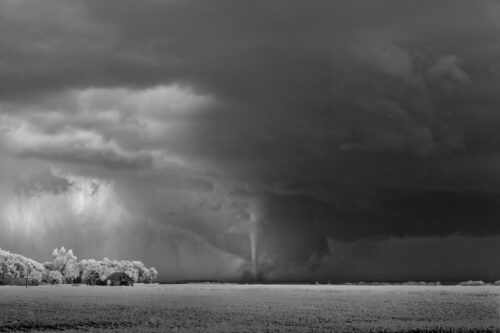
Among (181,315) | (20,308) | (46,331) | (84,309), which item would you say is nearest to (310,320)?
(181,315)

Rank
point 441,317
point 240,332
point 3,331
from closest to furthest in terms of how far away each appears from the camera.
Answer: point 240,332 < point 3,331 < point 441,317

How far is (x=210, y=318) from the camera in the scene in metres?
62.4

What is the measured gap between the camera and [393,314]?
67.1 m

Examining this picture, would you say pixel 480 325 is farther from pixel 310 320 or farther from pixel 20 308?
pixel 20 308

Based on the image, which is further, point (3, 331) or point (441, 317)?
point (441, 317)

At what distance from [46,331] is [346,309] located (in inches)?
1435

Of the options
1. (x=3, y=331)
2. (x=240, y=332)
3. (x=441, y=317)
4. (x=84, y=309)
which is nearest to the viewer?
(x=240, y=332)

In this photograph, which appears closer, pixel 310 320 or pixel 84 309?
pixel 310 320

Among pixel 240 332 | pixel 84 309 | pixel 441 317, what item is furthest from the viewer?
pixel 84 309

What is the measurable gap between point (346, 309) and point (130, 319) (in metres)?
27.2

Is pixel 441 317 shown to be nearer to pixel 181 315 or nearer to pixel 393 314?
pixel 393 314

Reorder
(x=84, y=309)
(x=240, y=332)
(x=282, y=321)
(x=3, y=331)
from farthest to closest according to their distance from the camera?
1. (x=84, y=309)
2. (x=282, y=321)
3. (x=3, y=331)
4. (x=240, y=332)

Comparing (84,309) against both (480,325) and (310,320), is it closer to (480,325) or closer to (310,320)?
(310,320)

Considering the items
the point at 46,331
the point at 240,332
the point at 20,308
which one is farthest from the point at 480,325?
the point at 20,308
